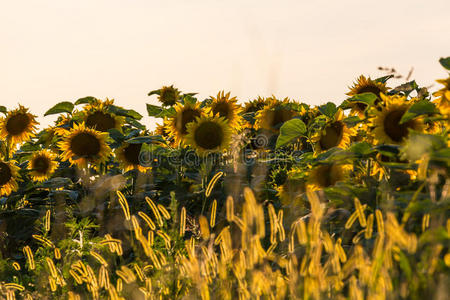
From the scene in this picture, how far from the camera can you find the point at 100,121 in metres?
5.96

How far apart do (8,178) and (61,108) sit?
94 centimetres

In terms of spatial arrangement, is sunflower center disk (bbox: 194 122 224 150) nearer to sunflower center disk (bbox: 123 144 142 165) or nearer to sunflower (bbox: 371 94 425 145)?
sunflower center disk (bbox: 123 144 142 165)

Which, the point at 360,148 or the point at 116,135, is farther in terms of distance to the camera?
the point at 116,135

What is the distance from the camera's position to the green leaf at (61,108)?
6.30 m

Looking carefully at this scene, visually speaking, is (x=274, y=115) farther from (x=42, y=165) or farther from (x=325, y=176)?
(x=42, y=165)

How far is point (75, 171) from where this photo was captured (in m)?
6.27

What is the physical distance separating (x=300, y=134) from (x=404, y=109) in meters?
1.08

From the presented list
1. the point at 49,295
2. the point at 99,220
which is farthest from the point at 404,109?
the point at 99,220

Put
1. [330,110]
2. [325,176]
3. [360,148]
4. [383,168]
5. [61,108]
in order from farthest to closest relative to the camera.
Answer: [61,108]
[330,110]
[325,176]
[383,168]
[360,148]

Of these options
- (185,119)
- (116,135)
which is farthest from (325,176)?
(116,135)

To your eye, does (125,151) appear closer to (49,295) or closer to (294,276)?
(49,295)

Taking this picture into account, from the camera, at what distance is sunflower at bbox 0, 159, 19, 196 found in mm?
5812

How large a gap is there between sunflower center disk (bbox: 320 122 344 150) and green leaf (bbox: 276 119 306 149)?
0.18 metres

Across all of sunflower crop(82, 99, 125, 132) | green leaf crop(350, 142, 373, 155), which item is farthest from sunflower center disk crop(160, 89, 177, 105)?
green leaf crop(350, 142, 373, 155)
